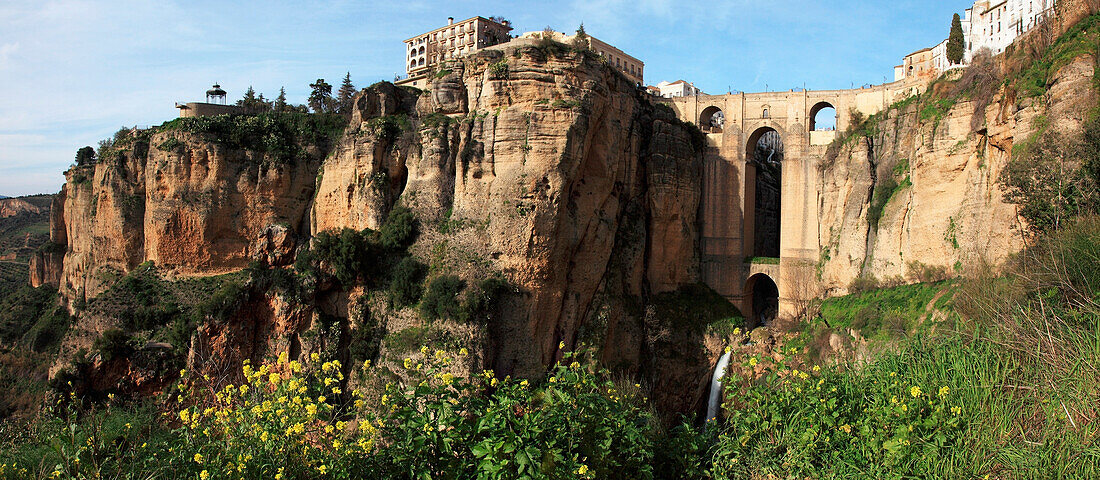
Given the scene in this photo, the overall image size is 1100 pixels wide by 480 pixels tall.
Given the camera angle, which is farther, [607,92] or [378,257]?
[607,92]

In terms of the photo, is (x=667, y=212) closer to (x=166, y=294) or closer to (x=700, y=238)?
(x=700, y=238)

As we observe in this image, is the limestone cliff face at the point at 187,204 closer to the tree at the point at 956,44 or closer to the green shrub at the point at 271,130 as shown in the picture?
the green shrub at the point at 271,130

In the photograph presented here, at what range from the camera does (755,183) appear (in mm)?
30734

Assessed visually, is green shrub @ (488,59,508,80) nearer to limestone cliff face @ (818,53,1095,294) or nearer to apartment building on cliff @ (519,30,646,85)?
limestone cliff face @ (818,53,1095,294)

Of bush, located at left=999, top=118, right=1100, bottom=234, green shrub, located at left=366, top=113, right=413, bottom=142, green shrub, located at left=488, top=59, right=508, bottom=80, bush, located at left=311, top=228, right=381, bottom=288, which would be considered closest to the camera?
bush, located at left=999, top=118, right=1100, bottom=234

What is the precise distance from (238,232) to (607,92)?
1556 cm

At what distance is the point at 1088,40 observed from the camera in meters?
15.6

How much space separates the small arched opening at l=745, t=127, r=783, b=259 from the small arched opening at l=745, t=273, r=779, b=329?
1483mm

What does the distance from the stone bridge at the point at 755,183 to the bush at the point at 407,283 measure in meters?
13.9

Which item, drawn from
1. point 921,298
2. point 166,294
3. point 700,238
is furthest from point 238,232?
point 921,298

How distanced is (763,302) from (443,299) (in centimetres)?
1906

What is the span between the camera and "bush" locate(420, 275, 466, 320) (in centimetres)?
1984

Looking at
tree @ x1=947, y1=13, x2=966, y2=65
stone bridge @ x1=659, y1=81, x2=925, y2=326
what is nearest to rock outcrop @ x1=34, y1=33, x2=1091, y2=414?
stone bridge @ x1=659, y1=81, x2=925, y2=326

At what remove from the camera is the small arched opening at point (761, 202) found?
2953cm
